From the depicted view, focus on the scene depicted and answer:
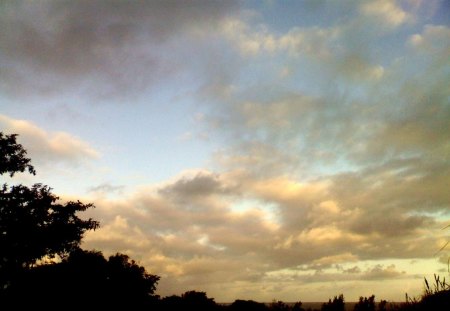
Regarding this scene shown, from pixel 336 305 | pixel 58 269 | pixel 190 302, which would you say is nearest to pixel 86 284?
pixel 58 269

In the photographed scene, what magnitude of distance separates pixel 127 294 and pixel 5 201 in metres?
12.6

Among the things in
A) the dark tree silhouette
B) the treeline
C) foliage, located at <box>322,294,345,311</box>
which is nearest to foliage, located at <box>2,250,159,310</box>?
the treeline

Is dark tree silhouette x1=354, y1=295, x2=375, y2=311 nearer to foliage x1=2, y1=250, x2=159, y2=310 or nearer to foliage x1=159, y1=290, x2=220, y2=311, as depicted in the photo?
foliage x1=159, y1=290, x2=220, y2=311

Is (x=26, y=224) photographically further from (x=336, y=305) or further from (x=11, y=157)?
(x=336, y=305)

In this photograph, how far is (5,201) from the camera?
26.3 meters

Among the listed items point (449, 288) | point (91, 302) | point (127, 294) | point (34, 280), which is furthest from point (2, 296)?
point (449, 288)

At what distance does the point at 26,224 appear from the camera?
1057 inches

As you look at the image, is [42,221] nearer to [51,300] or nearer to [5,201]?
[5,201]

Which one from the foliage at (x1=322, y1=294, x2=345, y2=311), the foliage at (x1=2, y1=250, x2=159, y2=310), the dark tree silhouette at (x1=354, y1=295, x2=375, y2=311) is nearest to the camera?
the dark tree silhouette at (x1=354, y1=295, x2=375, y2=311)

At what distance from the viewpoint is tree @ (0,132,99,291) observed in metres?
26.1

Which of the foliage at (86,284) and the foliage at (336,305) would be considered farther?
the foliage at (86,284)

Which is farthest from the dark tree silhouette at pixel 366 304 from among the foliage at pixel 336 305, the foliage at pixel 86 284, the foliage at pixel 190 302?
the foliage at pixel 86 284

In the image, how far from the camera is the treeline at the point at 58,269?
78.2 ft

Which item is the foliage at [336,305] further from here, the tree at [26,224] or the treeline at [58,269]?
the tree at [26,224]
